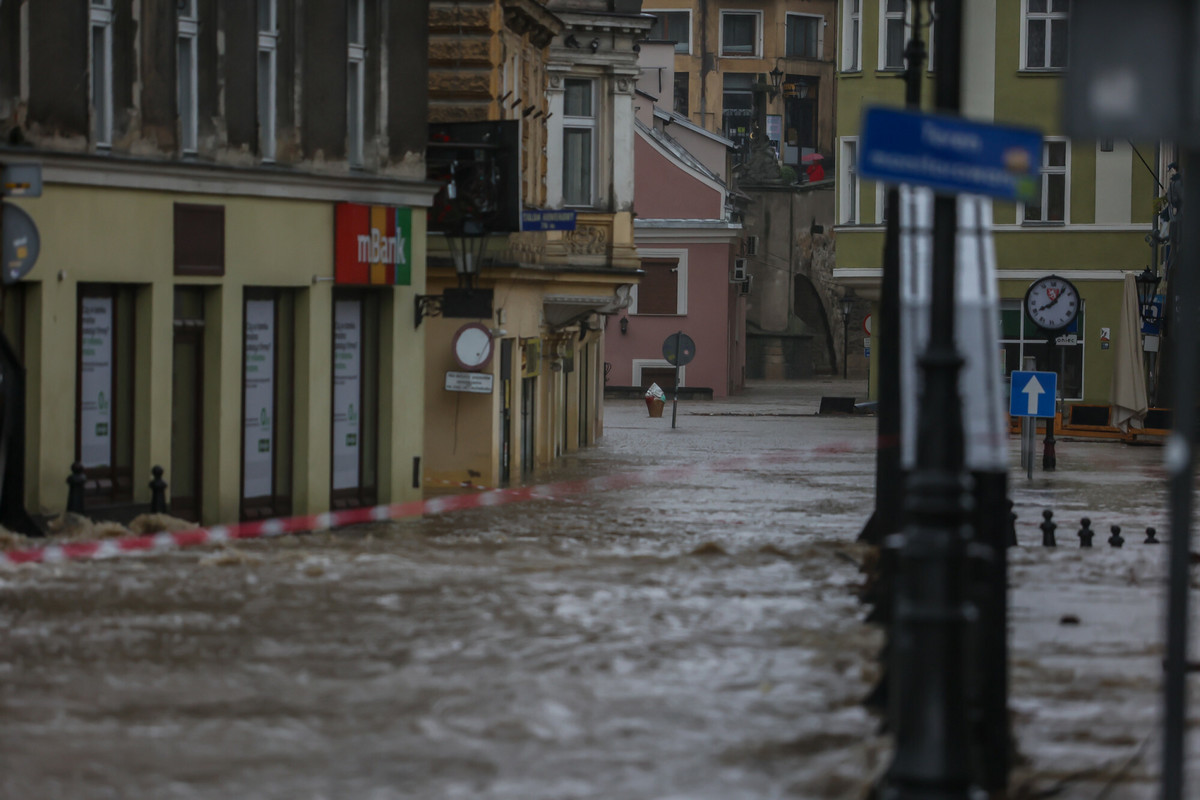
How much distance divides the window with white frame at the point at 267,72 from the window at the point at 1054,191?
92.0 ft

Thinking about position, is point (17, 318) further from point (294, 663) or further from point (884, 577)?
point (884, 577)

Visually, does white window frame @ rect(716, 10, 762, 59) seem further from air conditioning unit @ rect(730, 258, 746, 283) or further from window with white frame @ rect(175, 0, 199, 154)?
window with white frame @ rect(175, 0, 199, 154)

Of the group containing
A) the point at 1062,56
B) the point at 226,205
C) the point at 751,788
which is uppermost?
the point at 1062,56

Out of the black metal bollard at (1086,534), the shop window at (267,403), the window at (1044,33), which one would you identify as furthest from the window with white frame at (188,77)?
the window at (1044,33)

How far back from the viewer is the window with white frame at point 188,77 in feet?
58.1

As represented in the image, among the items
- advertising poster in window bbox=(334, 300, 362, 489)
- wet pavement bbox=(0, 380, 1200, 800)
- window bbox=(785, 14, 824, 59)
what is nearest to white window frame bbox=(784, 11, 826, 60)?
window bbox=(785, 14, 824, 59)

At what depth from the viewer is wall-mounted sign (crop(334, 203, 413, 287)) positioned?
19.3m

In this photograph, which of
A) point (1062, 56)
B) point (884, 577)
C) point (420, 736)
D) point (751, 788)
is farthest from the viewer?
point (1062, 56)

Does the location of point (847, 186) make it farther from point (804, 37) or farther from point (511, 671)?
point (804, 37)

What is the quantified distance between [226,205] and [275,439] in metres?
2.62

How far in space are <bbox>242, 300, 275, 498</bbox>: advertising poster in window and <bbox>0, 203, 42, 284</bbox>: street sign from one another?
351cm

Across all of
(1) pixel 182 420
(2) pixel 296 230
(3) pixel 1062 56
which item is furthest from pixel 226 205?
(3) pixel 1062 56

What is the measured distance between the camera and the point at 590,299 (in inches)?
1169

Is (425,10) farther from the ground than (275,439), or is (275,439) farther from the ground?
(425,10)
